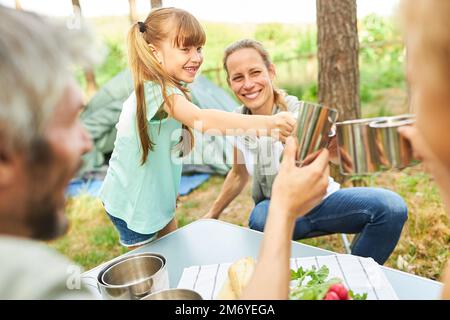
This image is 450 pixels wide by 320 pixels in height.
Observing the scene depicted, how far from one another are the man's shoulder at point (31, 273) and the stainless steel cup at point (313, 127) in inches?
25.5

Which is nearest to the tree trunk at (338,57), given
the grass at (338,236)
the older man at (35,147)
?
the grass at (338,236)

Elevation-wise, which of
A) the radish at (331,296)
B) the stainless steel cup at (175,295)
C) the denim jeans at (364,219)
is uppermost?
the stainless steel cup at (175,295)

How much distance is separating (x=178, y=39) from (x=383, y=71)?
734cm

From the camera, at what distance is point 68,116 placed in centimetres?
69

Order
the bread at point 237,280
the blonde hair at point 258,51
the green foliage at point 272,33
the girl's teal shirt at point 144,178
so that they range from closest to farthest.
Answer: the bread at point 237,280 → the girl's teal shirt at point 144,178 → the blonde hair at point 258,51 → the green foliage at point 272,33

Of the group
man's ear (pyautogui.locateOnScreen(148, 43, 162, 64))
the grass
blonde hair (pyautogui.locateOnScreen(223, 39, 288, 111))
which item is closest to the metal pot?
man's ear (pyautogui.locateOnScreen(148, 43, 162, 64))

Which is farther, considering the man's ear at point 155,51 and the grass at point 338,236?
the grass at point 338,236

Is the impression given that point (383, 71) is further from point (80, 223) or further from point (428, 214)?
point (80, 223)

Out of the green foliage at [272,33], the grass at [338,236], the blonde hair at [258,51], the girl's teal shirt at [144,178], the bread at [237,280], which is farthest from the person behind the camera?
the green foliage at [272,33]

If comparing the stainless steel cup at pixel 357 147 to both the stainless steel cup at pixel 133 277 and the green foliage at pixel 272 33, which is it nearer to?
the stainless steel cup at pixel 133 277

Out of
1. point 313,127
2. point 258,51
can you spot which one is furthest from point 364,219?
point 313,127

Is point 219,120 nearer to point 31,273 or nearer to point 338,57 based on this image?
point 31,273

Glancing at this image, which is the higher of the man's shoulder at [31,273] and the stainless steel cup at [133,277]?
the man's shoulder at [31,273]

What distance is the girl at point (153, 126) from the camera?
185 cm
